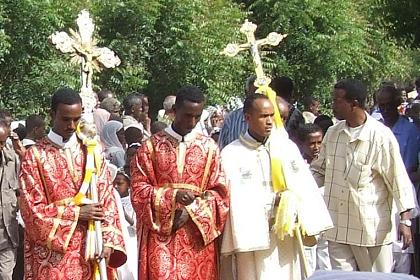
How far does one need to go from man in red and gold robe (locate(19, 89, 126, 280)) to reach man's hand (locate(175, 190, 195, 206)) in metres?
0.49

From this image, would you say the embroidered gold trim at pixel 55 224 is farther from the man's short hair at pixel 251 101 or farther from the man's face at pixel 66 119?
the man's short hair at pixel 251 101

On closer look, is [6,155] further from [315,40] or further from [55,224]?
[315,40]

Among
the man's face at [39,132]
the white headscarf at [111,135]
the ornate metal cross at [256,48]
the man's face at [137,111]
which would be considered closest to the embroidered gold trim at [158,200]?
the ornate metal cross at [256,48]

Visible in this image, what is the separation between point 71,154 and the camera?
23.1 ft

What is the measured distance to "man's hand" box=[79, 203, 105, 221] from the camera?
6949 mm

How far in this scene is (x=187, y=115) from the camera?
7.25 m

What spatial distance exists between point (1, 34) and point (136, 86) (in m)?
3.68

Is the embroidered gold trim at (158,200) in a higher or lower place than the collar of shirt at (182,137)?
lower

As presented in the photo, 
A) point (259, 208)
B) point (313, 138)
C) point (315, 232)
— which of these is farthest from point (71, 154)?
point (313, 138)

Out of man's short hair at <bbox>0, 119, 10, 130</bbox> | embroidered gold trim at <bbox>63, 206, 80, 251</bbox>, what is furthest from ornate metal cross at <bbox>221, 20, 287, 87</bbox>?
man's short hair at <bbox>0, 119, 10, 130</bbox>

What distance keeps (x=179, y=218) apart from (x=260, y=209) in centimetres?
61

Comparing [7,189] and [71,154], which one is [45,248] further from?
[7,189]

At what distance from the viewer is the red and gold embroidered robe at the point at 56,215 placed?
6930mm

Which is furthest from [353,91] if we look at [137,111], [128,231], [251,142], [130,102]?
[130,102]
